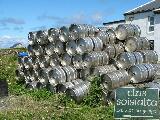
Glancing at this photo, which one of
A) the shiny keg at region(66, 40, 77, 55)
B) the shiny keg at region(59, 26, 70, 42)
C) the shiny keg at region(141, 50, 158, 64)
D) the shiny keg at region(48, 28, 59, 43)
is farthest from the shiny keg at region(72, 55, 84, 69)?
the shiny keg at region(141, 50, 158, 64)

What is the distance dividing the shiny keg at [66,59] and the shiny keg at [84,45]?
570 millimetres

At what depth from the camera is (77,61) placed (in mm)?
18828

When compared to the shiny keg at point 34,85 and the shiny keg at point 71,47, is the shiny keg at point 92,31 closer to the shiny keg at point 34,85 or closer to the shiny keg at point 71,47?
the shiny keg at point 71,47

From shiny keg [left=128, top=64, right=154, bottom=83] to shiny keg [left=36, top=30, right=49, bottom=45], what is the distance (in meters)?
5.08

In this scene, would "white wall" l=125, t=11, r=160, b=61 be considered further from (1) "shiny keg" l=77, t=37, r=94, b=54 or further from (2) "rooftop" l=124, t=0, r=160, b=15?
(1) "shiny keg" l=77, t=37, r=94, b=54

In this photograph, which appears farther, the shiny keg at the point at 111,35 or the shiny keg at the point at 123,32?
the shiny keg at the point at 123,32

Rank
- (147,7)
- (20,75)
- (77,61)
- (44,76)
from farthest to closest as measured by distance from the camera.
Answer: (147,7), (20,75), (44,76), (77,61)

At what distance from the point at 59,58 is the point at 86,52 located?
1.66m

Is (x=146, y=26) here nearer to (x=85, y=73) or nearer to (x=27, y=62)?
(x=27, y=62)

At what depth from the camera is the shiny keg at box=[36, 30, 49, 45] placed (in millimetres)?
20672

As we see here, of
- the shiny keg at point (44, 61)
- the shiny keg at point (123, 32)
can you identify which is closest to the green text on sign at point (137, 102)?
the shiny keg at point (123, 32)

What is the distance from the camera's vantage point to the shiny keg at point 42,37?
2067cm

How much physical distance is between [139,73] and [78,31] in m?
3.74

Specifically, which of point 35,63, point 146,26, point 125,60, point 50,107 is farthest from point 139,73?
point 146,26
